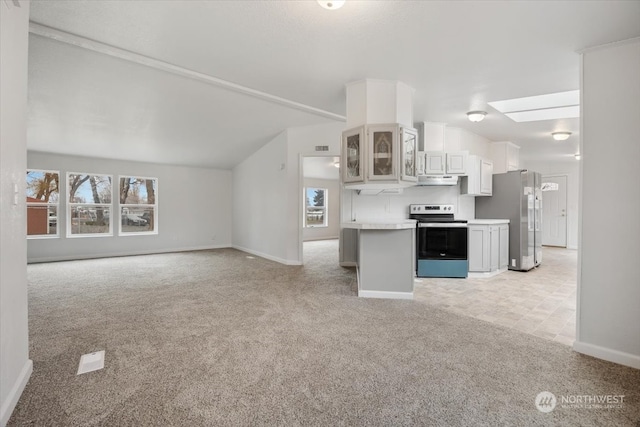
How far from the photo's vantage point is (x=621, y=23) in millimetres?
2139

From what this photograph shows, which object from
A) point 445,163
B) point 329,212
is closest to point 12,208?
point 445,163

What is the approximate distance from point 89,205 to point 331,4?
7.04m

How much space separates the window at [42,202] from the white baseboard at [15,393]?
567 centimetres

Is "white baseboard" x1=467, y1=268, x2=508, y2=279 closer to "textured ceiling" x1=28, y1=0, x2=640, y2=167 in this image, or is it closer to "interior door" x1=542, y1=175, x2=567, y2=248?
"textured ceiling" x1=28, y1=0, x2=640, y2=167

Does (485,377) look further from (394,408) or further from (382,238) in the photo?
(382,238)

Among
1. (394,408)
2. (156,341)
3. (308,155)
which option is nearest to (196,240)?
(308,155)

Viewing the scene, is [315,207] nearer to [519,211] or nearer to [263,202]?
[263,202]

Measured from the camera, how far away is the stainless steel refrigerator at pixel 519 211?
5250 millimetres

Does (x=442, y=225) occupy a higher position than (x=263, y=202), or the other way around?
(x=263, y=202)

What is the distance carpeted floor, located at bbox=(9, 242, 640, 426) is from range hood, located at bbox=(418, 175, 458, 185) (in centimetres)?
249

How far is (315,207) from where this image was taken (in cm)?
1030

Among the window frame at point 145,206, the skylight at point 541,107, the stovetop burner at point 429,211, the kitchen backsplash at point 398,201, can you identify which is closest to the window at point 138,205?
the window frame at point 145,206

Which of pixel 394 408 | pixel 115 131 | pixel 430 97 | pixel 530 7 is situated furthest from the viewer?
pixel 115 131

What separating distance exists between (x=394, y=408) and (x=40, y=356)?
255 centimetres
